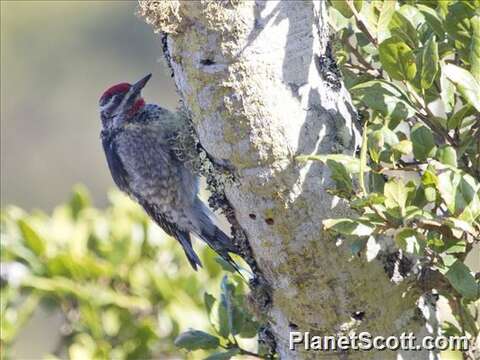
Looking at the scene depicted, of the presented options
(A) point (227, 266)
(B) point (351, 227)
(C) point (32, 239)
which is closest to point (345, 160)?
(B) point (351, 227)

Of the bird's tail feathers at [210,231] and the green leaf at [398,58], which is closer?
the green leaf at [398,58]

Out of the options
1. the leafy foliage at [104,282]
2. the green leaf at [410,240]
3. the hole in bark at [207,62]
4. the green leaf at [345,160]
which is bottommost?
the green leaf at [410,240]

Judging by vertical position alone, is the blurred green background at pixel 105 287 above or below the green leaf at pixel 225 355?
above

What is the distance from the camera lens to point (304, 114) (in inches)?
90.1

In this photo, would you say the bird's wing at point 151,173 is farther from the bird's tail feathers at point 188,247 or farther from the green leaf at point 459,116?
the green leaf at point 459,116

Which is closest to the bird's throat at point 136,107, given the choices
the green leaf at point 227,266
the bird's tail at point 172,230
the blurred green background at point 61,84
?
the bird's tail at point 172,230

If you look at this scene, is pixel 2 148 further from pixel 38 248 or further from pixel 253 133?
pixel 253 133

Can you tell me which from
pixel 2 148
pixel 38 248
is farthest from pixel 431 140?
pixel 2 148

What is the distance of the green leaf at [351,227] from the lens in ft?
6.79

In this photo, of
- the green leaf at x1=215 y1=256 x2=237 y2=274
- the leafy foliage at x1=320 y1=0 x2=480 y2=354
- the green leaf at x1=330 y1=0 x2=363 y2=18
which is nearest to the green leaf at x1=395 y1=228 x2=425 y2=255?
the leafy foliage at x1=320 y1=0 x2=480 y2=354

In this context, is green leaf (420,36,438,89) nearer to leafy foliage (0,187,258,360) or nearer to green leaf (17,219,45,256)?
leafy foliage (0,187,258,360)

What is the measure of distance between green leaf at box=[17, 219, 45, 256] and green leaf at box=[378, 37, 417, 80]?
8.81ft

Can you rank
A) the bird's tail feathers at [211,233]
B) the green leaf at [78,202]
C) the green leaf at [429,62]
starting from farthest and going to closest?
1. the green leaf at [78,202]
2. the bird's tail feathers at [211,233]
3. the green leaf at [429,62]

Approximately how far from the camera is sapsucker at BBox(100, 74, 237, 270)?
4.40 m
